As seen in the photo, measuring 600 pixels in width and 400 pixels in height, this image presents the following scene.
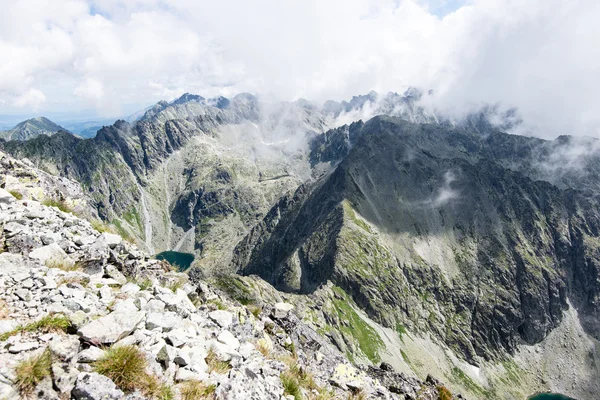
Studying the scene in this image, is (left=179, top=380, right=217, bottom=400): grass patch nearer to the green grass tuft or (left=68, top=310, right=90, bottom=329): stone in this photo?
the green grass tuft

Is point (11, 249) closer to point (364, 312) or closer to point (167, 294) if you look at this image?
point (167, 294)

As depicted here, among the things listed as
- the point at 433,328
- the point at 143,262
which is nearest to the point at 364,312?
the point at 433,328

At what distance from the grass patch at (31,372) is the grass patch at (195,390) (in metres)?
2.73

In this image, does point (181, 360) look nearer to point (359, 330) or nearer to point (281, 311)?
point (281, 311)

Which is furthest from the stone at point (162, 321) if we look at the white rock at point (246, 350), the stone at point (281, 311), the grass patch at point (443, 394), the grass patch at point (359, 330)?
the grass patch at point (359, 330)

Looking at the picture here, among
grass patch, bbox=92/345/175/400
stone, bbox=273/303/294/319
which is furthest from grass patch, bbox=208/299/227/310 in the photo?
grass patch, bbox=92/345/175/400

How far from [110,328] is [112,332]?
15 centimetres

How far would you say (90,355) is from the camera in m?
6.99

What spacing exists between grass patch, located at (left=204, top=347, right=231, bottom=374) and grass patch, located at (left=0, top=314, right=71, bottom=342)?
12.0ft

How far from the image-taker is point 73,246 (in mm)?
12062

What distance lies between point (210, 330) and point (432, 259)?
7500 inches

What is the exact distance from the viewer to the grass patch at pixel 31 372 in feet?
19.2

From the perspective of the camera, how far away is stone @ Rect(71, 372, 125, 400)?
20.4 feet

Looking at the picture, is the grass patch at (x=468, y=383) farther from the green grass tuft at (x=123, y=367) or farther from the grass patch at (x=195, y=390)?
the green grass tuft at (x=123, y=367)
